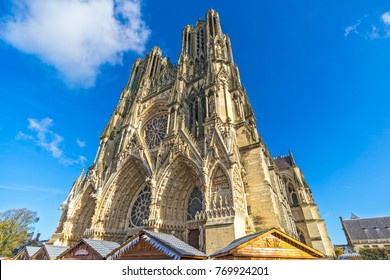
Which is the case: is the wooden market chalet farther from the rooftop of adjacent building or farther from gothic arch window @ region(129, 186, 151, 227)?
the rooftop of adjacent building

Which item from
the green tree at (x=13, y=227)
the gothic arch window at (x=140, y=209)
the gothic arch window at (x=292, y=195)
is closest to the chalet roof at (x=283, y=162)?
the gothic arch window at (x=292, y=195)

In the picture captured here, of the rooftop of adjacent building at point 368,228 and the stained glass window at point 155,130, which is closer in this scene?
the stained glass window at point 155,130

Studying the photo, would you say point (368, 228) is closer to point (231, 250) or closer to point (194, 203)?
point (194, 203)

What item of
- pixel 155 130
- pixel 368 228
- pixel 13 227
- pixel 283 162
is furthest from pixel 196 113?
pixel 368 228

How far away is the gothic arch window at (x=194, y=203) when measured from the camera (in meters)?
10.4

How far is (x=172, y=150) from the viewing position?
11.1m

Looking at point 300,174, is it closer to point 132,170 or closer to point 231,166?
point 231,166

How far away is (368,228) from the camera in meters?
24.2

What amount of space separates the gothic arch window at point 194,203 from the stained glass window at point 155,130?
586 cm

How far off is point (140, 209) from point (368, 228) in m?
29.4

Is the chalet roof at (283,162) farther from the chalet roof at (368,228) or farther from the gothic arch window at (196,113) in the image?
the gothic arch window at (196,113)

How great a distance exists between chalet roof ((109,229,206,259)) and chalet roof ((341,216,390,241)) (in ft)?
95.0
